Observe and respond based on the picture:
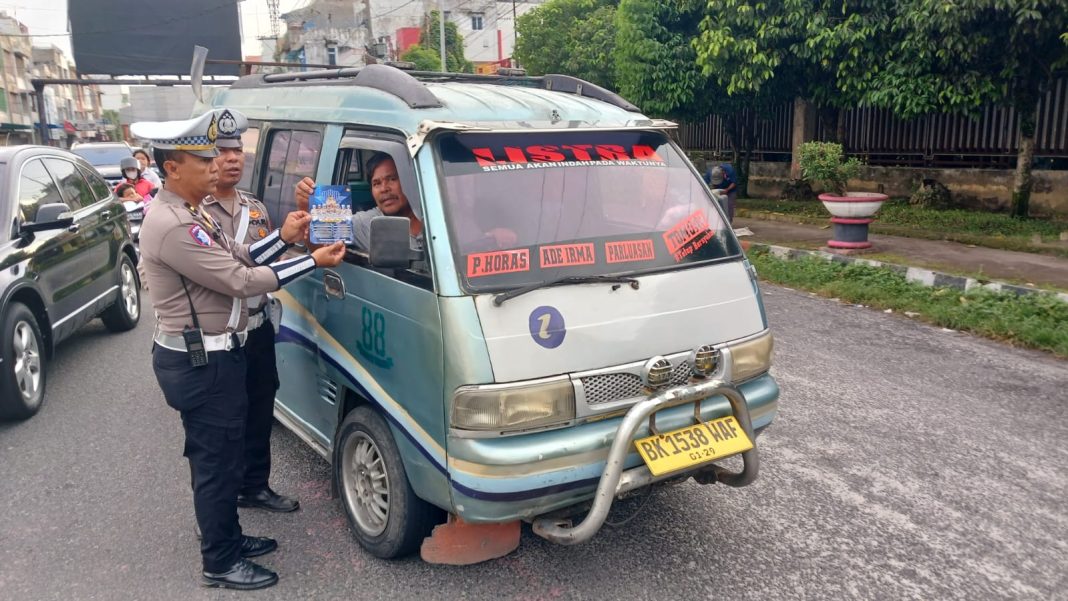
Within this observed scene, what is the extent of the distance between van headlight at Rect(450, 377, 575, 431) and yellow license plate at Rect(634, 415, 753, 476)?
1.27 feet

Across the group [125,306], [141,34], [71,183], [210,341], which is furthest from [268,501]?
[141,34]

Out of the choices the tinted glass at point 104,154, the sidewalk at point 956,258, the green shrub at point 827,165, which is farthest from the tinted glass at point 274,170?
the tinted glass at point 104,154

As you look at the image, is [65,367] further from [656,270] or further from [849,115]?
[849,115]

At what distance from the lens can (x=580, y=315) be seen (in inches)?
119

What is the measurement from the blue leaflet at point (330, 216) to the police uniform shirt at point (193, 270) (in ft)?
0.38

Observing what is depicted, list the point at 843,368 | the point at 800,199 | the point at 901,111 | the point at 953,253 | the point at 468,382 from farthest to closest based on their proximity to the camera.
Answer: the point at 800,199 → the point at 901,111 → the point at 953,253 → the point at 843,368 → the point at 468,382

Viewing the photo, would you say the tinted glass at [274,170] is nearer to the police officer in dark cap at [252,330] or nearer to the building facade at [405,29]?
the police officer in dark cap at [252,330]

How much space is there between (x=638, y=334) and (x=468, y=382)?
2.35 ft

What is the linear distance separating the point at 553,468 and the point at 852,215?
8.71m

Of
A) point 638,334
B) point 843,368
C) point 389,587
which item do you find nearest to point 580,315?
point 638,334

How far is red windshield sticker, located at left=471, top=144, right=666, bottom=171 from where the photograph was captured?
3.27m

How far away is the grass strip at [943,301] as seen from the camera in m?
6.78

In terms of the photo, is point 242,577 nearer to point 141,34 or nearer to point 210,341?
point 210,341

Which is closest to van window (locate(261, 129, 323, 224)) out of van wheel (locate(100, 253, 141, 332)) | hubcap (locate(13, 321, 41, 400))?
hubcap (locate(13, 321, 41, 400))
